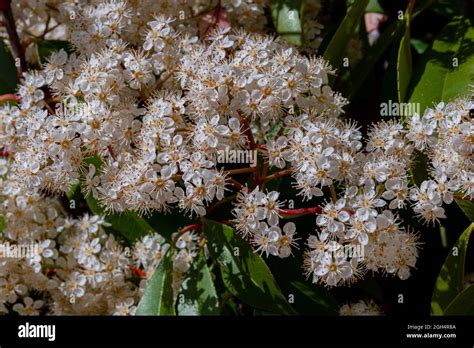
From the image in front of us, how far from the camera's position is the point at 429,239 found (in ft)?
6.88

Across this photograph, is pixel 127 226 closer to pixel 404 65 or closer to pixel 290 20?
pixel 290 20

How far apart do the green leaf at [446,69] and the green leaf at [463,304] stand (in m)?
0.45

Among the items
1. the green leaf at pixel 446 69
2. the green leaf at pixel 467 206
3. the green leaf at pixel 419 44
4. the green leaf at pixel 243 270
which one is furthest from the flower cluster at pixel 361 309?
the green leaf at pixel 419 44

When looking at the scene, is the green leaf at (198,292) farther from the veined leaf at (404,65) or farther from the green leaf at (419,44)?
the green leaf at (419,44)

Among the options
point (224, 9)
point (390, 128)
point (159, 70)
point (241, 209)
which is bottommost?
point (241, 209)

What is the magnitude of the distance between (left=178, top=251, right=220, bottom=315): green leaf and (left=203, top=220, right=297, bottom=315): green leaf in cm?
8

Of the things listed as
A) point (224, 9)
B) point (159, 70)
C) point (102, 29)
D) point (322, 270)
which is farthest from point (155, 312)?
point (224, 9)

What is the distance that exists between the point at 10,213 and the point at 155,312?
1.58 ft

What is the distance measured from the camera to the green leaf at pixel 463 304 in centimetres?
170

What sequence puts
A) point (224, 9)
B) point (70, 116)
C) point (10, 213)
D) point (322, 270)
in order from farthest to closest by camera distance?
1. point (224, 9)
2. point (10, 213)
3. point (70, 116)
4. point (322, 270)

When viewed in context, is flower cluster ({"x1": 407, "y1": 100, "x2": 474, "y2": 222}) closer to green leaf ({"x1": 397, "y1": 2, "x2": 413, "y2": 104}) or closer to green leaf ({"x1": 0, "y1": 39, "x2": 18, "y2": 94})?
green leaf ({"x1": 397, "y1": 2, "x2": 413, "y2": 104})

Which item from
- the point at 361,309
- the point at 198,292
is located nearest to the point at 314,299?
the point at 361,309

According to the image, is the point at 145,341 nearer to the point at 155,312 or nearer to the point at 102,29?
the point at 155,312

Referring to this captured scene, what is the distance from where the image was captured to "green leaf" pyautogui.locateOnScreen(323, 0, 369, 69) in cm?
193
